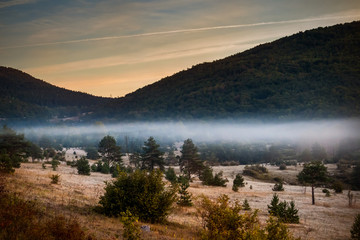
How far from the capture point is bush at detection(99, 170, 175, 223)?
14060 millimetres

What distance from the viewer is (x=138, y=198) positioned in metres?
14.2

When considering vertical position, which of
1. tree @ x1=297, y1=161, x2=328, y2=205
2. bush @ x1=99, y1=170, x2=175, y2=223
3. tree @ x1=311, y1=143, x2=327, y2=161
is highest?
bush @ x1=99, y1=170, x2=175, y2=223

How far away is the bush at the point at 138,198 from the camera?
46.1ft

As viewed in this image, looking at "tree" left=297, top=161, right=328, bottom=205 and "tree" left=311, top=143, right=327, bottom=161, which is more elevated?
"tree" left=297, top=161, right=328, bottom=205

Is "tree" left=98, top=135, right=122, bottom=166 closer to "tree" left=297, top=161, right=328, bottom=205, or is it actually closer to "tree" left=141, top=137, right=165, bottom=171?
"tree" left=141, top=137, right=165, bottom=171

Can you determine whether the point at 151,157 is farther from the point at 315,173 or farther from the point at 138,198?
the point at 138,198

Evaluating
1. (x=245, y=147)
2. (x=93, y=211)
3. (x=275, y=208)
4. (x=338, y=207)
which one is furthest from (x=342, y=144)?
(x=93, y=211)

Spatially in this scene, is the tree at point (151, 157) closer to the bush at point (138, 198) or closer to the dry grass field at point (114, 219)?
the dry grass field at point (114, 219)

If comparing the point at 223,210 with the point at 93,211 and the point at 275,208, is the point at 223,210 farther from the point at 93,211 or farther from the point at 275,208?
the point at 275,208

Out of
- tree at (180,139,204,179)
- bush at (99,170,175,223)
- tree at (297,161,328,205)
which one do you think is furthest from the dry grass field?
tree at (180,139,204,179)

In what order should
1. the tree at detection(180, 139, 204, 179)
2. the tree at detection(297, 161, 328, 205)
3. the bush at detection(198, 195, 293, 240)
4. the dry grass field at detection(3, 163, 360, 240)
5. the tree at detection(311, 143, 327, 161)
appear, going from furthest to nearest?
the tree at detection(311, 143, 327, 161) → the tree at detection(180, 139, 204, 179) → the tree at detection(297, 161, 328, 205) → the dry grass field at detection(3, 163, 360, 240) → the bush at detection(198, 195, 293, 240)

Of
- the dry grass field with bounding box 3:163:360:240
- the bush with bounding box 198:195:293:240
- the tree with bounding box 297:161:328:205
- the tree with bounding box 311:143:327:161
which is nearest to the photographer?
the bush with bounding box 198:195:293:240

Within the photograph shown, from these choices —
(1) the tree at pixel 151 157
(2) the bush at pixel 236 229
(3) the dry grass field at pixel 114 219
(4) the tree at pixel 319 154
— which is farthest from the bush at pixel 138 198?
(4) the tree at pixel 319 154

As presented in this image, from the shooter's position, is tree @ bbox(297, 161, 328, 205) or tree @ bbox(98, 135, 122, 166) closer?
tree @ bbox(297, 161, 328, 205)
